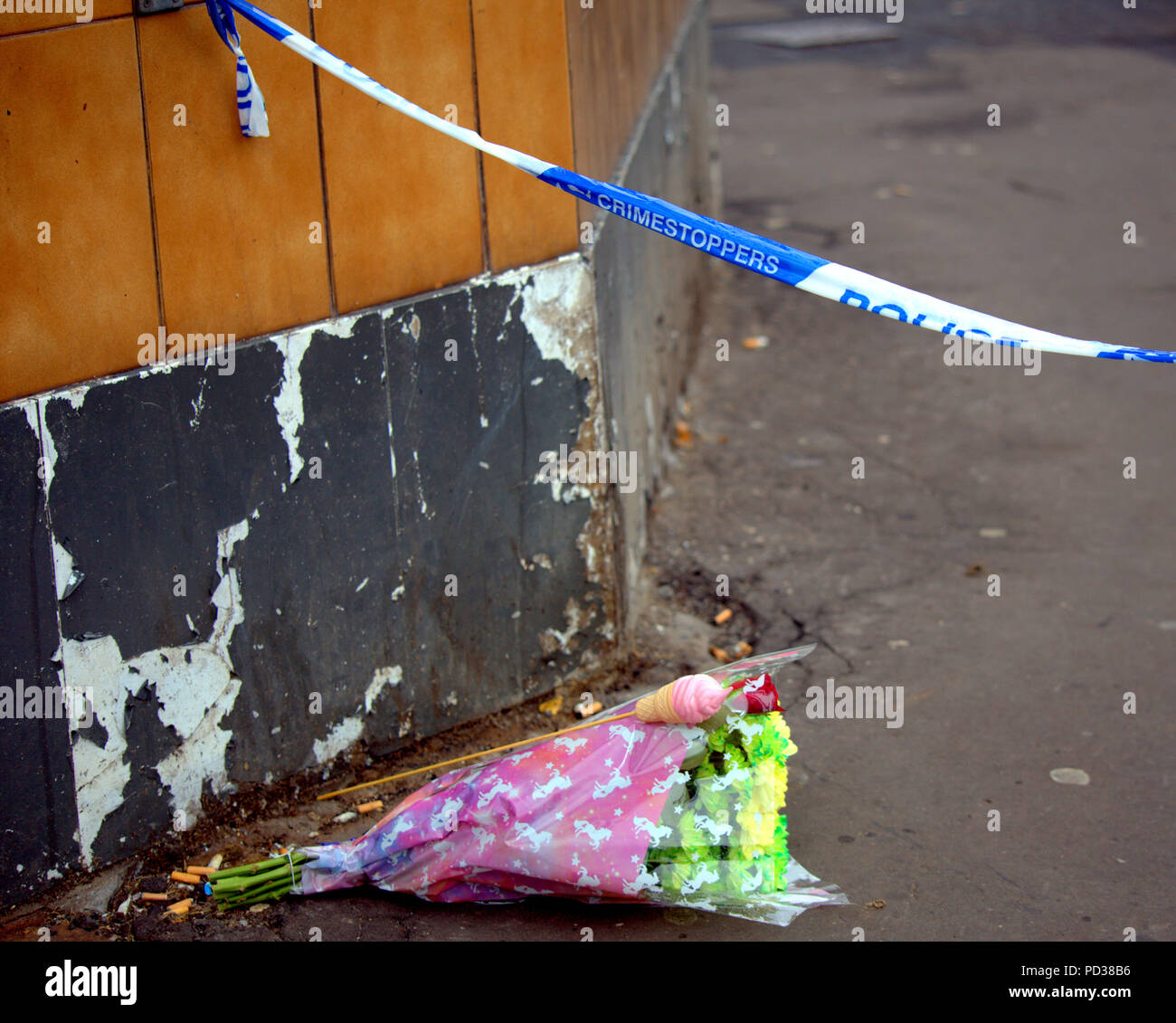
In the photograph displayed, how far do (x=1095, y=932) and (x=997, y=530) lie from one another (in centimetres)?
237

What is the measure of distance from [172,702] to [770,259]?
6.03 ft

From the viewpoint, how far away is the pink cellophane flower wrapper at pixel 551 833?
3.05 meters

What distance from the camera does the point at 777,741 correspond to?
3.13 meters

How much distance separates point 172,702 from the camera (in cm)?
331

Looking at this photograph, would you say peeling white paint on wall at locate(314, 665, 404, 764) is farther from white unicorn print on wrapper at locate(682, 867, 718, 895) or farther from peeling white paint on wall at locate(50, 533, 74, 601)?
white unicorn print on wrapper at locate(682, 867, 718, 895)

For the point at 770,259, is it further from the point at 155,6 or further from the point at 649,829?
the point at 155,6

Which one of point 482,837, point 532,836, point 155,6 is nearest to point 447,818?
point 482,837

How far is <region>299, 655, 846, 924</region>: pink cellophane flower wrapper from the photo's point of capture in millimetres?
3053

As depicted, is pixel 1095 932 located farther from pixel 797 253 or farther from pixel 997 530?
pixel 997 530

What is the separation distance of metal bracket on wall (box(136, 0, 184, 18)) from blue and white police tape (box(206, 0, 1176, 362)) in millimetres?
82

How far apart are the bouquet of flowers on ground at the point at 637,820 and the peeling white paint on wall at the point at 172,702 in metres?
0.32

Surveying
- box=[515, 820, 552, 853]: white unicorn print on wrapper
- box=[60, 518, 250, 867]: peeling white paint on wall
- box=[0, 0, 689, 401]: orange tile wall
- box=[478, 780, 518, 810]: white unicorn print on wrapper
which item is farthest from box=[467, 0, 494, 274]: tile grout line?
box=[515, 820, 552, 853]: white unicorn print on wrapper

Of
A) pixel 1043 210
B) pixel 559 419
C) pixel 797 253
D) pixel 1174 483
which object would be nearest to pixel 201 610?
pixel 559 419

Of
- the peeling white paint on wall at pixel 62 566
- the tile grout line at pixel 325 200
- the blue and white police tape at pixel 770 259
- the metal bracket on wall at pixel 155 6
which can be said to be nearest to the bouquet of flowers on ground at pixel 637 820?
the peeling white paint on wall at pixel 62 566
